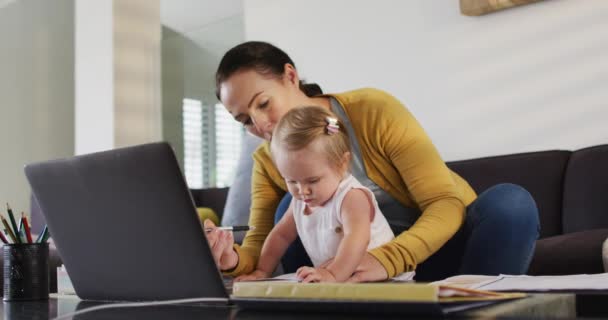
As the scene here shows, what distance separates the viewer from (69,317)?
811 mm

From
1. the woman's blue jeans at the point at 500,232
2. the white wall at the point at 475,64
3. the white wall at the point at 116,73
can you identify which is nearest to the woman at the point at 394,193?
the woman's blue jeans at the point at 500,232

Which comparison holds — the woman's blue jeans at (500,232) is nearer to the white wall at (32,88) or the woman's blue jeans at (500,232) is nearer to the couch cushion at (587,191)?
the couch cushion at (587,191)

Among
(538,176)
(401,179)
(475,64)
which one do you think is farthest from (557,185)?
(401,179)

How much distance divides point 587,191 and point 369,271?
121 centimetres

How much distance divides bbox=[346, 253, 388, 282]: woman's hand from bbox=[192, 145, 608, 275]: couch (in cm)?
86

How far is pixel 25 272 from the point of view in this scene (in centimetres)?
115

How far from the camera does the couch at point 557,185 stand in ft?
6.40

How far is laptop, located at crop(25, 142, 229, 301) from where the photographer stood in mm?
844

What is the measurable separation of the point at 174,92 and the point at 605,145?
383 centimetres

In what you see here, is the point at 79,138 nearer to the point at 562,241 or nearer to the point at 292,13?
the point at 292,13

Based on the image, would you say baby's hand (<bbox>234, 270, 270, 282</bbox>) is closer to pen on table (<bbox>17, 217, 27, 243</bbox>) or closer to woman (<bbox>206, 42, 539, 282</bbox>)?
woman (<bbox>206, 42, 539, 282</bbox>)

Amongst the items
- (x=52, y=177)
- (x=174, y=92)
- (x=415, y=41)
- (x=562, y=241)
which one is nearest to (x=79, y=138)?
(x=174, y=92)

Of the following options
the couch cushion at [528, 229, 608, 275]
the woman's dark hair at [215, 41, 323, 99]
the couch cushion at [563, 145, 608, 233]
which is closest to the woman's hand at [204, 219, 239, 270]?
the woman's dark hair at [215, 41, 323, 99]

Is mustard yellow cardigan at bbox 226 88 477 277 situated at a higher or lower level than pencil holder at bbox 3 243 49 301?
higher
